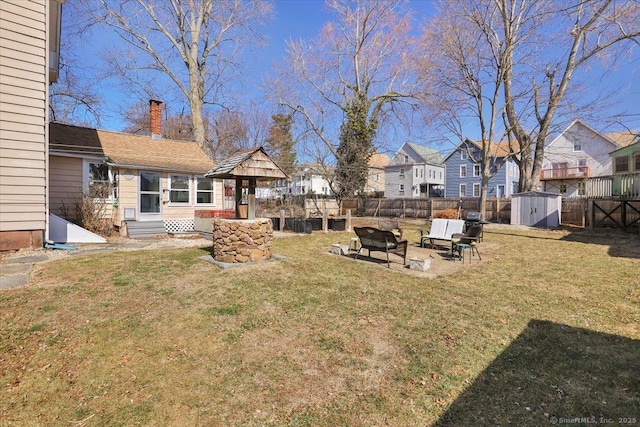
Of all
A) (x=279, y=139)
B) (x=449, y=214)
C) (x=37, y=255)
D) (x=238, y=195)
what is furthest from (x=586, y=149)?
(x=37, y=255)

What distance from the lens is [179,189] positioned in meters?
13.8

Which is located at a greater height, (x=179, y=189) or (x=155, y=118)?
(x=155, y=118)

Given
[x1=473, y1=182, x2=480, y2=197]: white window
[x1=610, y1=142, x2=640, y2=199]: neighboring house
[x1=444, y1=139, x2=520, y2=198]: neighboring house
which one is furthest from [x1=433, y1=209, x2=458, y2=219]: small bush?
[x1=473, y1=182, x2=480, y2=197]: white window

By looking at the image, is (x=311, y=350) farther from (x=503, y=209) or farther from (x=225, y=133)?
(x=225, y=133)

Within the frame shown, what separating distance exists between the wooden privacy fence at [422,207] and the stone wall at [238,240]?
19.0 meters

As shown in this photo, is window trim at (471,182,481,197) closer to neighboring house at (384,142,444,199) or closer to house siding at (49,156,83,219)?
neighboring house at (384,142,444,199)

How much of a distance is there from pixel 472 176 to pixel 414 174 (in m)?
6.78

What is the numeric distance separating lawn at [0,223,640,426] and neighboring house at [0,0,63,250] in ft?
9.79

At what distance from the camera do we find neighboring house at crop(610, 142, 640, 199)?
47.9 ft

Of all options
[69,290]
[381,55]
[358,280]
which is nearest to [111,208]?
[69,290]

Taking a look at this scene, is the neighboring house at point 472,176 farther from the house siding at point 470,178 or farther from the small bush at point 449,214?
the small bush at point 449,214

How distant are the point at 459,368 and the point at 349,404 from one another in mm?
1306

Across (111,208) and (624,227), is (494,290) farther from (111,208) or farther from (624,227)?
(624,227)

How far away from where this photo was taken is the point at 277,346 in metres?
3.58
